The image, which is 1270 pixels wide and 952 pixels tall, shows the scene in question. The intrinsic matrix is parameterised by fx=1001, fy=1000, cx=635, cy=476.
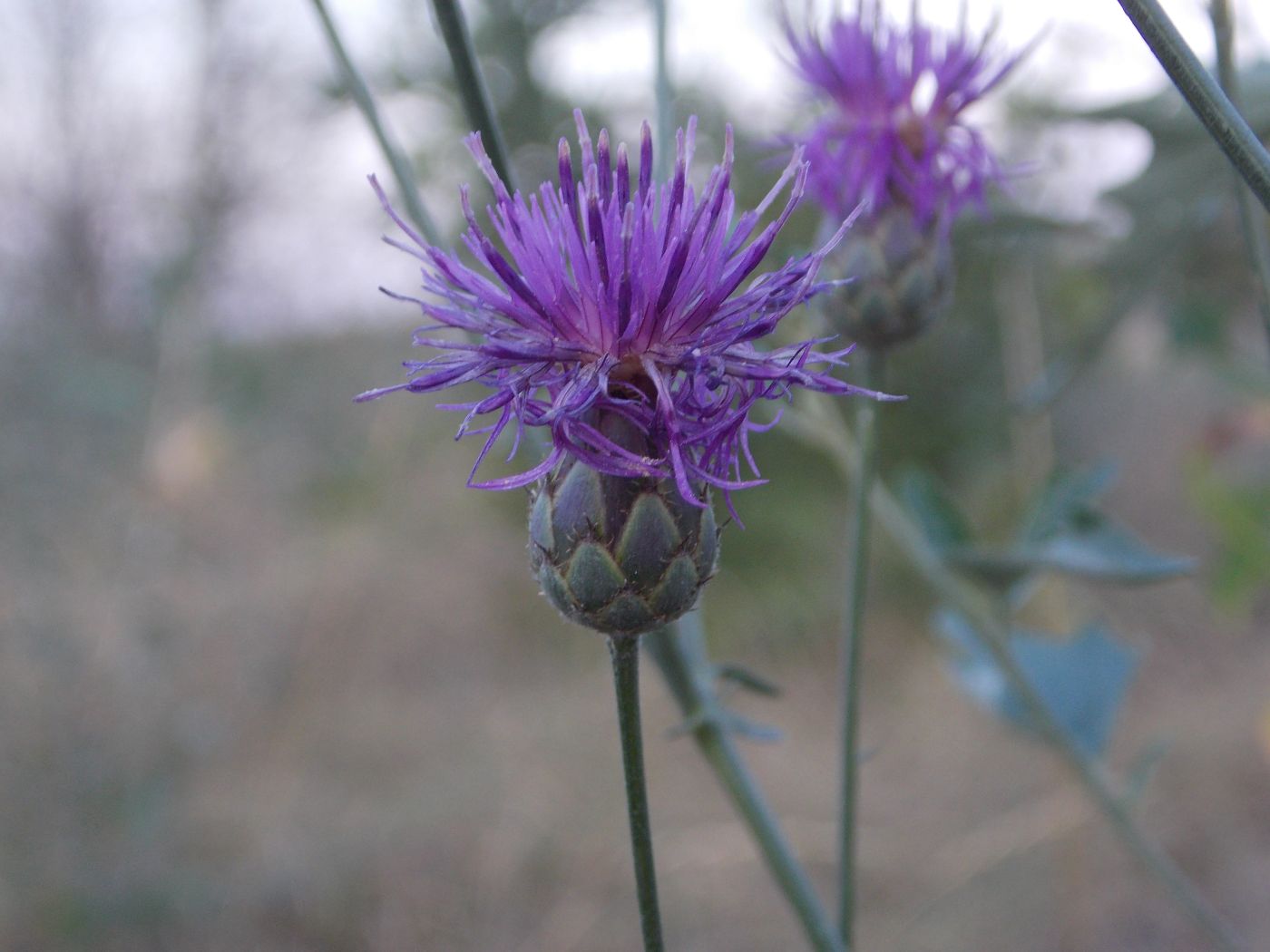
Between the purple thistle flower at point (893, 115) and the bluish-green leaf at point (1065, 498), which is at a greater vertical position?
the purple thistle flower at point (893, 115)

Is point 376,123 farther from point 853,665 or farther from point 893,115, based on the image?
point 853,665

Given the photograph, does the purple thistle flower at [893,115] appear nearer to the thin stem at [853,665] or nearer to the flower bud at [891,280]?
the flower bud at [891,280]

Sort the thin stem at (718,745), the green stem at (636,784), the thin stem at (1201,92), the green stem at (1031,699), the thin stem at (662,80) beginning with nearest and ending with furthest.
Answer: the thin stem at (1201,92), the green stem at (636,784), the thin stem at (718,745), the thin stem at (662,80), the green stem at (1031,699)

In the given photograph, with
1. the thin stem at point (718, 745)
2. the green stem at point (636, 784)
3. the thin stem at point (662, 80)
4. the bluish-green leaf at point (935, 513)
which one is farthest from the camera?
the bluish-green leaf at point (935, 513)

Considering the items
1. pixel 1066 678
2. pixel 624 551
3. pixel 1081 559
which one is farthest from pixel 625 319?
pixel 1066 678

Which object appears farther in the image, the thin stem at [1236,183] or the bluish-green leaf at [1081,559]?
the bluish-green leaf at [1081,559]

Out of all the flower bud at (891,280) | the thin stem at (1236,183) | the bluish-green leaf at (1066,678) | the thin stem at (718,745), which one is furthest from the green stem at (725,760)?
the bluish-green leaf at (1066,678)

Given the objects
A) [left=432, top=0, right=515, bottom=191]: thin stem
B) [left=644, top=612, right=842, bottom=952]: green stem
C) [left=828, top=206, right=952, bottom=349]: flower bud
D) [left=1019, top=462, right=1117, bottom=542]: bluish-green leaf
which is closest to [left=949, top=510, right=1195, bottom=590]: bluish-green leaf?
[left=1019, top=462, right=1117, bottom=542]: bluish-green leaf
